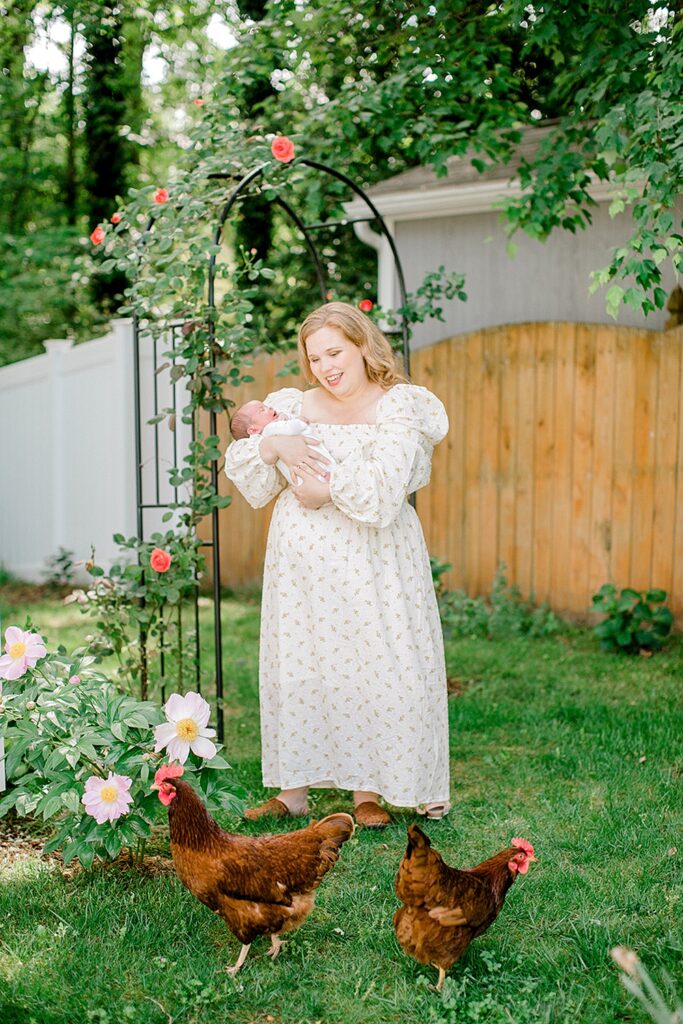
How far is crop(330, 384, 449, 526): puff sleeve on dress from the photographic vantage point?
315 centimetres

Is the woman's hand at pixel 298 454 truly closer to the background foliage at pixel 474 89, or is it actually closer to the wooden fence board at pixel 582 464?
Answer: the background foliage at pixel 474 89

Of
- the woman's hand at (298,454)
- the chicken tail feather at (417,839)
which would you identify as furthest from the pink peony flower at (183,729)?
the woman's hand at (298,454)

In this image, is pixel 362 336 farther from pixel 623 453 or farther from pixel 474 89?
pixel 623 453

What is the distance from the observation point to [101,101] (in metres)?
12.2

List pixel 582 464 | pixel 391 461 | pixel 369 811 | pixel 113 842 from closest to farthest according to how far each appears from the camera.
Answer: pixel 113 842 → pixel 391 461 → pixel 369 811 → pixel 582 464

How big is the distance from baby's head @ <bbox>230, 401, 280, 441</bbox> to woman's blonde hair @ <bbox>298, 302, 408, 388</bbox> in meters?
0.24

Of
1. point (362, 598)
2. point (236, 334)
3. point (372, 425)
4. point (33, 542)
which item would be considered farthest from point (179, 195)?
point (33, 542)

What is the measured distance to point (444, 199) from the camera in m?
7.23

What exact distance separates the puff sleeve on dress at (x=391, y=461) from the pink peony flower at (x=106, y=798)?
107cm

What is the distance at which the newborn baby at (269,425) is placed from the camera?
3292 mm

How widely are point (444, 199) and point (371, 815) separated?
5.03m

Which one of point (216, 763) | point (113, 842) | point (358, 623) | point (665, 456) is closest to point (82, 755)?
point (113, 842)

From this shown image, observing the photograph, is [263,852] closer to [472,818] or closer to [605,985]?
[605,985]

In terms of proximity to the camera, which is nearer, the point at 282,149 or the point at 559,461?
the point at 282,149
